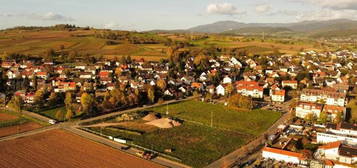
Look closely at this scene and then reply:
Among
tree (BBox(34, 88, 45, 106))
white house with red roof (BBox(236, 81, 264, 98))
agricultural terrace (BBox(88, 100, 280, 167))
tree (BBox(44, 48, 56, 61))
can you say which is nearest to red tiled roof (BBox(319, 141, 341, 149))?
agricultural terrace (BBox(88, 100, 280, 167))

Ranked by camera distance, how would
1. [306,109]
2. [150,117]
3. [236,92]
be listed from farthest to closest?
[236,92], [306,109], [150,117]

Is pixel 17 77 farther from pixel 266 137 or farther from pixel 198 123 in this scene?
pixel 266 137

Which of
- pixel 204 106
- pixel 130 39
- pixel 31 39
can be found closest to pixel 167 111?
pixel 204 106

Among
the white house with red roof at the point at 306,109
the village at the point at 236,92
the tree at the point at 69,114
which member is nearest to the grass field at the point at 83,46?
the village at the point at 236,92

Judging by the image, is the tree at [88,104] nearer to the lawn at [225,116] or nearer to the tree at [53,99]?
the tree at [53,99]

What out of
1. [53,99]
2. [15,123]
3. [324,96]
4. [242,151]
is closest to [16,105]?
[15,123]

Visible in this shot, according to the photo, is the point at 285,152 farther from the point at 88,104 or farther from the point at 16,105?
the point at 16,105
